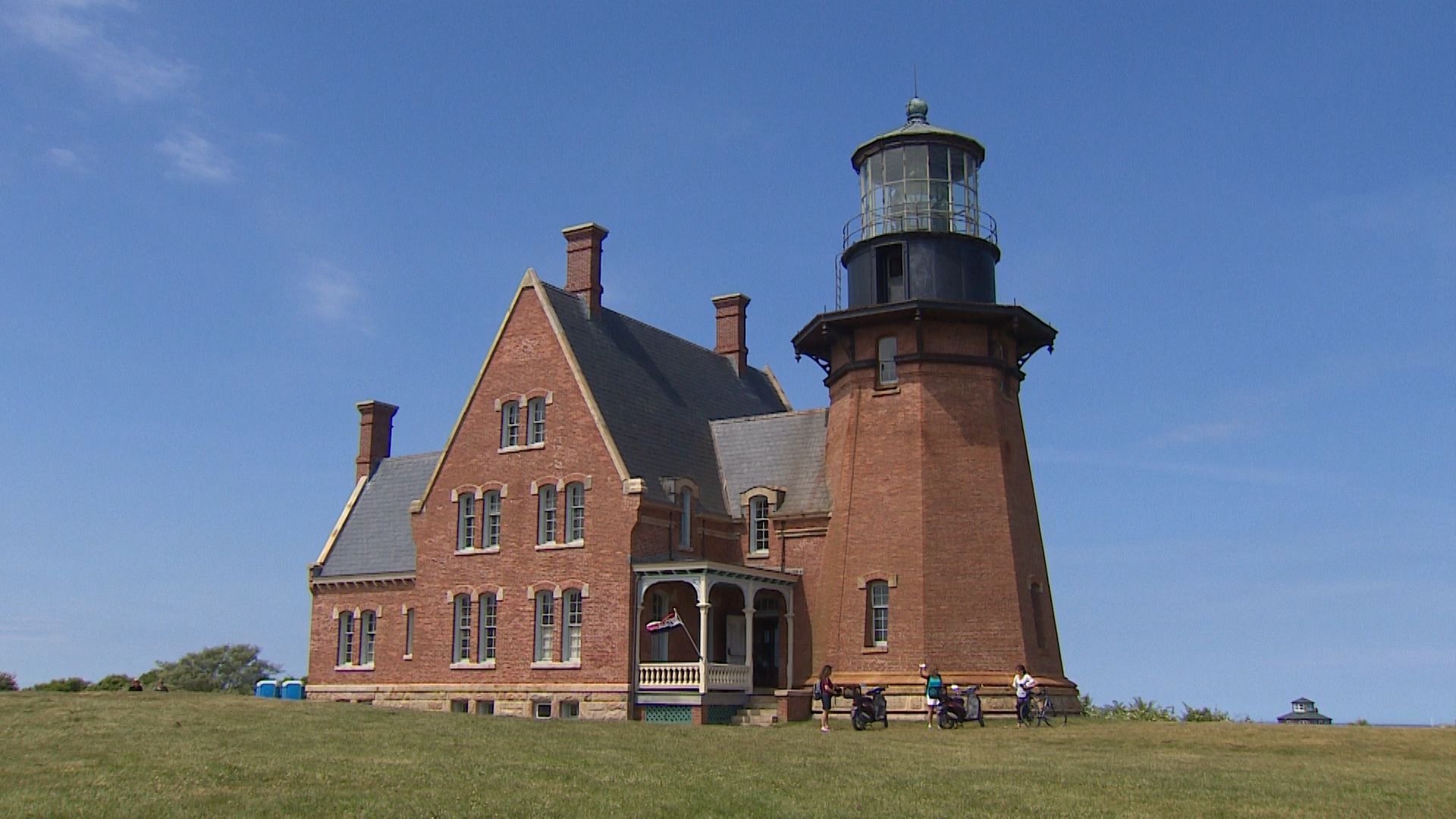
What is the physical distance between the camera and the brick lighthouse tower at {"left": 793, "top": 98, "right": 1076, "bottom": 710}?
31.6m

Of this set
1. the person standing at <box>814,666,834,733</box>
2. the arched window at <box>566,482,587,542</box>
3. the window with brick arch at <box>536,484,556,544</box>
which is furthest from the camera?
the window with brick arch at <box>536,484,556,544</box>

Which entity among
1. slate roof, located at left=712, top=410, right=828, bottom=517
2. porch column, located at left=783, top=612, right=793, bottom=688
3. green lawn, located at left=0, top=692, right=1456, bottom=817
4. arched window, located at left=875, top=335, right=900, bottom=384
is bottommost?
green lawn, located at left=0, top=692, right=1456, bottom=817

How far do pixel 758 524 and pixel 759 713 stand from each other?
5.73 m

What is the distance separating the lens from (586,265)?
37.9 metres

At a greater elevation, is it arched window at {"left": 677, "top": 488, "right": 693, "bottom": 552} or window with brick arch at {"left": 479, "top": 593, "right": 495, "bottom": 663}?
arched window at {"left": 677, "top": 488, "right": 693, "bottom": 552}

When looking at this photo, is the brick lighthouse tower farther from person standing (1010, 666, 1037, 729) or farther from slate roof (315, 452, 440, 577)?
slate roof (315, 452, 440, 577)

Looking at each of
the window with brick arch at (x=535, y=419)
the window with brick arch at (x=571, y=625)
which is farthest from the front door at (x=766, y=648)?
the window with brick arch at (x=535, y=419)

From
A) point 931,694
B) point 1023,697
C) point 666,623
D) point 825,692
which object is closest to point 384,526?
point 666,623

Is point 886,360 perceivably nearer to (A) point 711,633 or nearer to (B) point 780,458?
(B) point 780,458

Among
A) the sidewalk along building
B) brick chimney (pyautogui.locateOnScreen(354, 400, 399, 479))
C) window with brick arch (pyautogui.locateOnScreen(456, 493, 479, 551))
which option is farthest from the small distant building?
brick chimney (pyautogui.locateOnScreen(354, 400, 399, 479))

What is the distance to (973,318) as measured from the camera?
3319 centimetres

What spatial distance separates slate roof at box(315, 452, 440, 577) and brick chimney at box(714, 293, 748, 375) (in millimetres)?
9922

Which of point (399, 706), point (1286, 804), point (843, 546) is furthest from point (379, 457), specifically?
point (1286, 804)

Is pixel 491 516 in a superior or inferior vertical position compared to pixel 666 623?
superior
